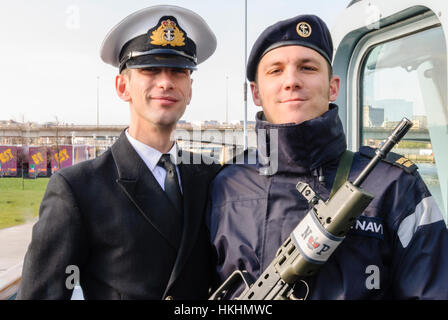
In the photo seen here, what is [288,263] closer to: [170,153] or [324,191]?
[324,191]

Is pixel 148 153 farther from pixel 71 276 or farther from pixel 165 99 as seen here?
pixel 71 276

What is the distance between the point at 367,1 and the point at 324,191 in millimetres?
1669

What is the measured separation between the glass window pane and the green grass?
44.3 feet


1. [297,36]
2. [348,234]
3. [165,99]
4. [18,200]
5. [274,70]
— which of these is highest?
[297,36]

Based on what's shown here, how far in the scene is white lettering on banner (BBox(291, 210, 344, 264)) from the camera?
1.42 m

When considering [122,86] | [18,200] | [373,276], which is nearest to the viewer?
[373,276]

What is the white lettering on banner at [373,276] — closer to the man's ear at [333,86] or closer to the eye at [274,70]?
the man's ear at [333,86]

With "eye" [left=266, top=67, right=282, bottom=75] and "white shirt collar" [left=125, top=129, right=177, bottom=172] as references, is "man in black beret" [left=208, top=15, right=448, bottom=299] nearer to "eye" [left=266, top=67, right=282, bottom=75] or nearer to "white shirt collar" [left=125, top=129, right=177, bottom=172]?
"eye" [left=266, top=67, right=282, bottom=75]

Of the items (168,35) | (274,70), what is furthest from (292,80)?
(168,35)

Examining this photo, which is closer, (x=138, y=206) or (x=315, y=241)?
(x=315, y=241)

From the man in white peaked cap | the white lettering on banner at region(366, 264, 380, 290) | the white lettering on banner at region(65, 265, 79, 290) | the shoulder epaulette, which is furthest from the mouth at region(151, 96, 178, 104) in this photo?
the white lettering on banner at region(366, 264, 380, 290)

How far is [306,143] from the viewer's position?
64.7 inches

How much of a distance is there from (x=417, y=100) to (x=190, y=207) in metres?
1.76
